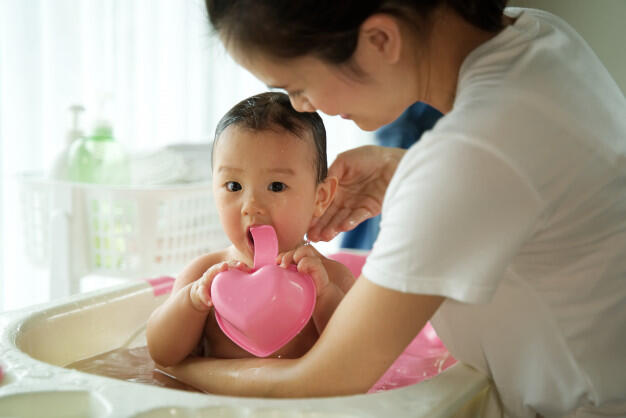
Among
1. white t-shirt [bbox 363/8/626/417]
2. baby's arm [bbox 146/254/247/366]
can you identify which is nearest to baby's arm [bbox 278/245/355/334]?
baby's arm [bbox 146/254/247/366]

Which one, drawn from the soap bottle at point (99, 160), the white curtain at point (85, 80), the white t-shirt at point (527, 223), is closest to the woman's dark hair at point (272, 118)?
the white t-shirt at point (527, 223)

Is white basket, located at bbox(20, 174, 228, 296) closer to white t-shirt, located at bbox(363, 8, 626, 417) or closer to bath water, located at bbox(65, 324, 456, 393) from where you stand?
bath water, located at bbox(65, 324, 456, 393)

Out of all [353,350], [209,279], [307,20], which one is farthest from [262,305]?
[307,20]

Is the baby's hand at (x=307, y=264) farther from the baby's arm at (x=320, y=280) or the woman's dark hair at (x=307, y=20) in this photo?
the woman's dark hair at (x=307, y=20)

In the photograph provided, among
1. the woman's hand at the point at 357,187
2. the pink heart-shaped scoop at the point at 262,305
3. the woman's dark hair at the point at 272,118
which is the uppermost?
the woman's dark hair at the point at 272,118

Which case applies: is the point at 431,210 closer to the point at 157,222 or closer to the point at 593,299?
the point at 593,299

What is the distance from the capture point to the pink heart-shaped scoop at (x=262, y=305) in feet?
3.11

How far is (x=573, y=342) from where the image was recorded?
2.78ft

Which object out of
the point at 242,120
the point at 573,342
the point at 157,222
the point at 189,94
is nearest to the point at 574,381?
→ the point at 573,342

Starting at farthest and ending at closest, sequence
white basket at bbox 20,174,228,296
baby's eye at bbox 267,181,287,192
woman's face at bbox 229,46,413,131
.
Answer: white basket at bbox 20,174,228,296 → baby's eye at bbox 267,181,287,192 → woman's face at bbox 229,46,413,131

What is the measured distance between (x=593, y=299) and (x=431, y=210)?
1.01 feet

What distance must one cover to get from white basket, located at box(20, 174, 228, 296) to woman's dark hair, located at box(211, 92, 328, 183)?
0.57 metres

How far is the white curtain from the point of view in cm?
190

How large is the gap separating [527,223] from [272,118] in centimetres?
49
